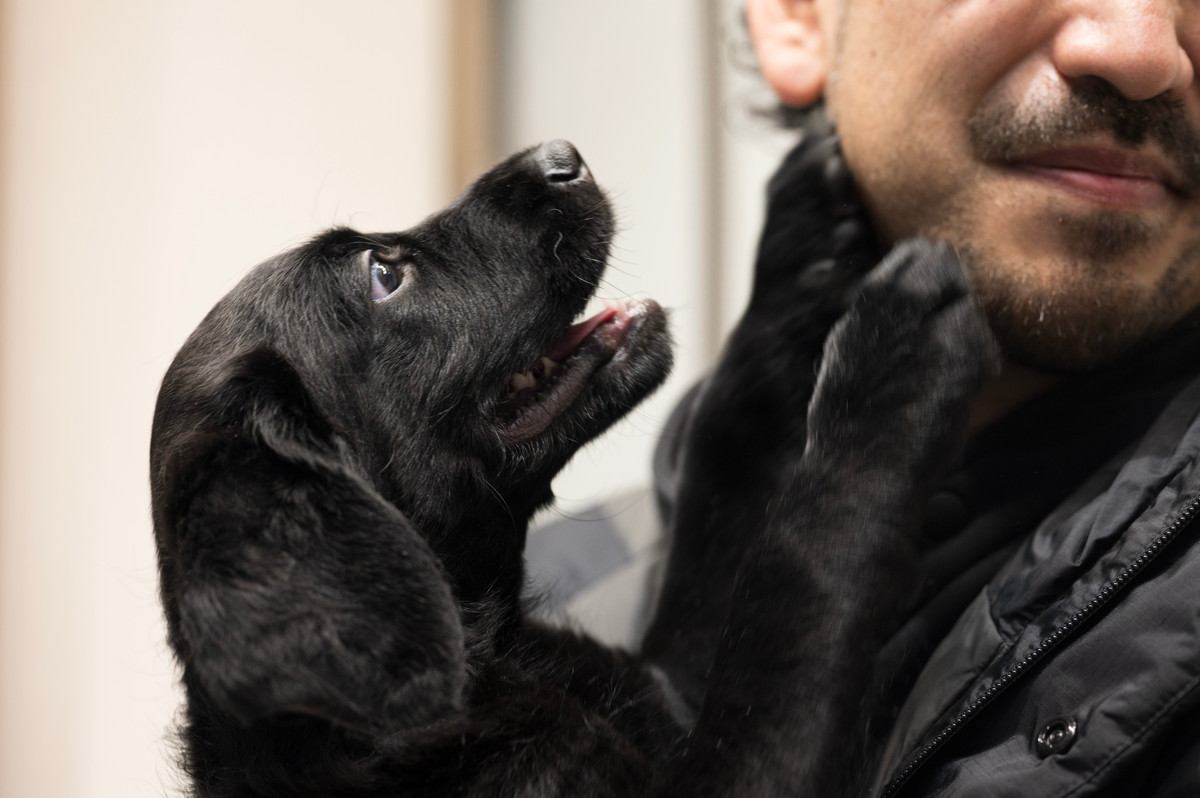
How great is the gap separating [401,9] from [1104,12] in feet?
6.00

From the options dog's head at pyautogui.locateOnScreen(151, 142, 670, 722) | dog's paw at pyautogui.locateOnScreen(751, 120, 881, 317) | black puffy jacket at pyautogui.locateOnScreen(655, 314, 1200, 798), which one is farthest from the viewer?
dog's paw at pyautogui.locateOnScreen(751, 120, 881, 317)

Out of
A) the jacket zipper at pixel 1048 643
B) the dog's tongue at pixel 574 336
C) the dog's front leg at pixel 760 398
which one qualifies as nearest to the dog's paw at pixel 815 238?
the dog's front leg at pixel 760 398

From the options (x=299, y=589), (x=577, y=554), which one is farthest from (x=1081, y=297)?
(x=577, y=554)

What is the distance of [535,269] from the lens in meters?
1.31

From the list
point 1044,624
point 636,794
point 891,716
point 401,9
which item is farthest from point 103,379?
point 1044,624

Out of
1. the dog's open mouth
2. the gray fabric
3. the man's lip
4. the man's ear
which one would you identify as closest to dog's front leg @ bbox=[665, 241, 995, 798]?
the man's lip

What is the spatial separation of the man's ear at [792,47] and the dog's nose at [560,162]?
38 cm

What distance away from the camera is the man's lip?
3.73ft

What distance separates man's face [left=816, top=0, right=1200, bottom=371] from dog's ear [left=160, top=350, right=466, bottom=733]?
0.65m

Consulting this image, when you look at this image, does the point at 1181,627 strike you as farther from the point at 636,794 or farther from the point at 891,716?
the point at 636,794

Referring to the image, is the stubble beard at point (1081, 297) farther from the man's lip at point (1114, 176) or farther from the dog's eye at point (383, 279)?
the dog's eye at point (383, 279)

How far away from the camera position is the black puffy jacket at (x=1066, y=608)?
34.6 inches

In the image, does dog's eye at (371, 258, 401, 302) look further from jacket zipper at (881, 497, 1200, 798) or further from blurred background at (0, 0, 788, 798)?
blurred background at (0, 0, 788, 798)

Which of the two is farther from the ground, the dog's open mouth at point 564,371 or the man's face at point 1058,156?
the man's face at point 1058,156
